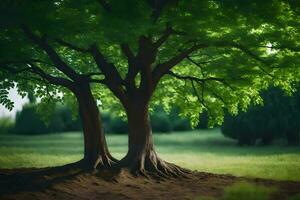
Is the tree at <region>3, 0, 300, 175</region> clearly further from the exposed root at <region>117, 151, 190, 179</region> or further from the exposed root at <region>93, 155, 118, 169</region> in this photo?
the exposed root at <region>93, 155, 118, 169</region>

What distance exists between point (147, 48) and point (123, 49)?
953mm

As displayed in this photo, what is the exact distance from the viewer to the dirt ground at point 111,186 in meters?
15.3

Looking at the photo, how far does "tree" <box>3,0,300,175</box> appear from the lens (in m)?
15.7

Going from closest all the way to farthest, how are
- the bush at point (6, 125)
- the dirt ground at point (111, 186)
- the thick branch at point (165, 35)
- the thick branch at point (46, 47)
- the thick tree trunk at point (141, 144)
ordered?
the dirt ground at point (111, 186) < the thick branch at point (165, 35) < the thick branch at point (46, 47) < the thick tree trunk at point (141, 144) < the bush at point (6, 125)

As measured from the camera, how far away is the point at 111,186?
17031mm

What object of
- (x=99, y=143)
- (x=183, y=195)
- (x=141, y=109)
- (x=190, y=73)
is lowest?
(x=183, y=195)

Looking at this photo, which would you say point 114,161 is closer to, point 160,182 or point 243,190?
point 160,182

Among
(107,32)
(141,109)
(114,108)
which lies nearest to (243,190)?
(107,32)

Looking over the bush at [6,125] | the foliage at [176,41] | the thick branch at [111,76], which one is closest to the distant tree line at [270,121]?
the foliage at [176,41]

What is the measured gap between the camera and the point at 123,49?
1942cm

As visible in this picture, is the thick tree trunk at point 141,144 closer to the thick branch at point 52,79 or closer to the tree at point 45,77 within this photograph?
Result: the tree at point 45,77

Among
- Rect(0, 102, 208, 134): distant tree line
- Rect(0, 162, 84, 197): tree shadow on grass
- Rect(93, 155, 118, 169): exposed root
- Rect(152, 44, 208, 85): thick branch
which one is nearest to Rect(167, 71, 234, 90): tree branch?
Rect(152, 44, 208, 85): thick branch

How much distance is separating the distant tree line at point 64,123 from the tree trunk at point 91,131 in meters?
32.6

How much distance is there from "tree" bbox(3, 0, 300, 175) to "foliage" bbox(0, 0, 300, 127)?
0.12 ft
